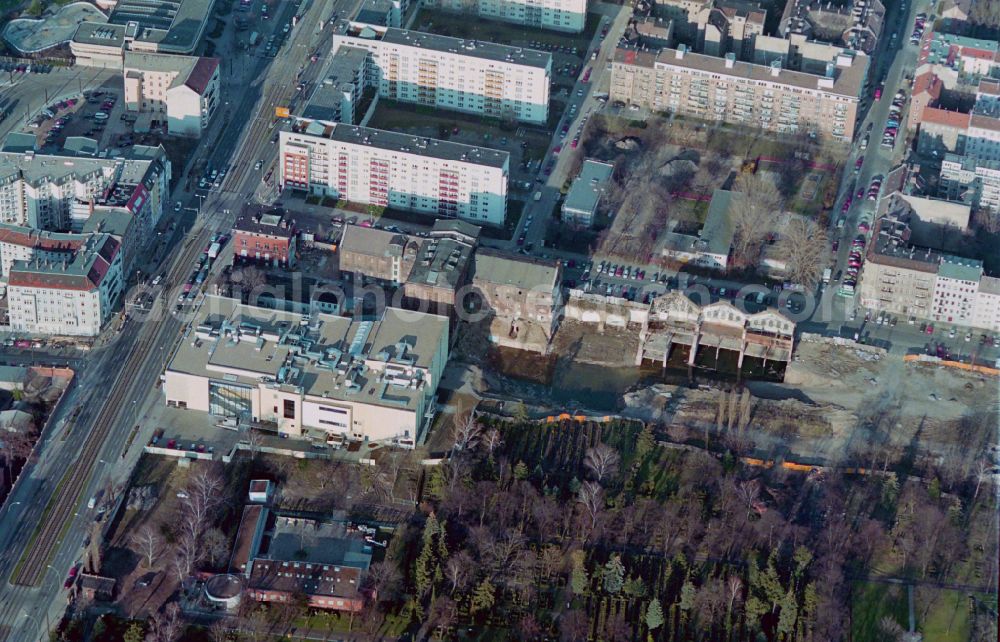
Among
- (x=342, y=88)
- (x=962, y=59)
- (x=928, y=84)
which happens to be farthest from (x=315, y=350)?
(x=962, y=59)

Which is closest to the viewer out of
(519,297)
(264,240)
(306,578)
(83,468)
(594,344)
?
(306,578)

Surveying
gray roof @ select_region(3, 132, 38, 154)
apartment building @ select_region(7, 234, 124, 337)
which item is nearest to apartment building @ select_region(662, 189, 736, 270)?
apartment building @ select_region(7, 234, 124, 337)

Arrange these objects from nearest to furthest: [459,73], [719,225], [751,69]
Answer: [719,225]
[751,69]
[459,73]

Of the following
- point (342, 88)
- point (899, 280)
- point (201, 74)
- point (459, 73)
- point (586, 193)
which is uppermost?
point (459, 73)

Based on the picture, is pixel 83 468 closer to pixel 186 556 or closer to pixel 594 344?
pixel 186 556

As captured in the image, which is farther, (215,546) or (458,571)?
(215,546)

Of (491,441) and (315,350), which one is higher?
(315,350)

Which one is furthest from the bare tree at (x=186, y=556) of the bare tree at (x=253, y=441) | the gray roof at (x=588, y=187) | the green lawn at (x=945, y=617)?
the gray roof at (x=588, y=187)
